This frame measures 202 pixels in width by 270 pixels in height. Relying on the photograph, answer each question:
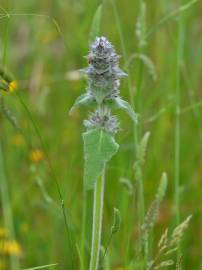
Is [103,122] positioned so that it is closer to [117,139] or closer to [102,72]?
[102,72]

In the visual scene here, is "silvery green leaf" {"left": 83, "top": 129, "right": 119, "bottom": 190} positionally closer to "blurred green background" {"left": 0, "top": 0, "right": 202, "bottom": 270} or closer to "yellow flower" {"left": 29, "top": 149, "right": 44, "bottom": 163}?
"blurred green background" {"left": 0, "top": 0, "right": 202, "bottom": 270}

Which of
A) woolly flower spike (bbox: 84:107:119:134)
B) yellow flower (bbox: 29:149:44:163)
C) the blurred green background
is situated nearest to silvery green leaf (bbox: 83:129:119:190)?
woolly flower spike (bbox: 84:107:119:134)

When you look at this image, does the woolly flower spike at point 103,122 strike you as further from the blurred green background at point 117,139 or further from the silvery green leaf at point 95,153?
the blurred green background at point 117,139

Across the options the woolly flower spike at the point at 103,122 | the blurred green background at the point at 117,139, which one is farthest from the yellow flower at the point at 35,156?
the woolly flower spike at the point at 103,122

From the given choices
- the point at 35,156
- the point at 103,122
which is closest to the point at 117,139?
the point at 35,156

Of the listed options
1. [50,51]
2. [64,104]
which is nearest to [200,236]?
[64,104]

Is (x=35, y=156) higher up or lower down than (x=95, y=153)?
higher up
